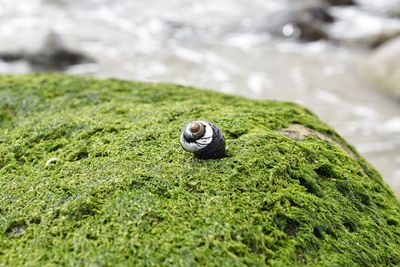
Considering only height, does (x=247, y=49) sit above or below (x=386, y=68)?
below

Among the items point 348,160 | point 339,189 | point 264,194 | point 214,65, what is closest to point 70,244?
point 264,194

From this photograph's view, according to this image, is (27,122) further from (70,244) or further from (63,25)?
(63,25)

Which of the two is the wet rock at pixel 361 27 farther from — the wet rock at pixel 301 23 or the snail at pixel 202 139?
the snail at pixel 202 139

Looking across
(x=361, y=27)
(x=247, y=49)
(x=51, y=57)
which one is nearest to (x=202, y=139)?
(x=51, y=57)

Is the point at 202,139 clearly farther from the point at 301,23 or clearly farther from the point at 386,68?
the point at 301,23

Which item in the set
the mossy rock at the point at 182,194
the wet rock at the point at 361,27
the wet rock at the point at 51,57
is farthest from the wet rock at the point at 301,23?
the mossy rock at the point at 182,194

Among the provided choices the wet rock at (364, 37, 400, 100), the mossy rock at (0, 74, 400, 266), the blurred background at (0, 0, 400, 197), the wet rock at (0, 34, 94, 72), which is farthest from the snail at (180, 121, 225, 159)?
the wet rock at (0, 34, 94, 72)

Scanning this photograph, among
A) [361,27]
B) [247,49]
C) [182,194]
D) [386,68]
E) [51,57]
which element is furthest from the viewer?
[361,27]

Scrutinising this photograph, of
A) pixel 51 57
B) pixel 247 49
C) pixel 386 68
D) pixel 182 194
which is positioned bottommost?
pixel 51 57
